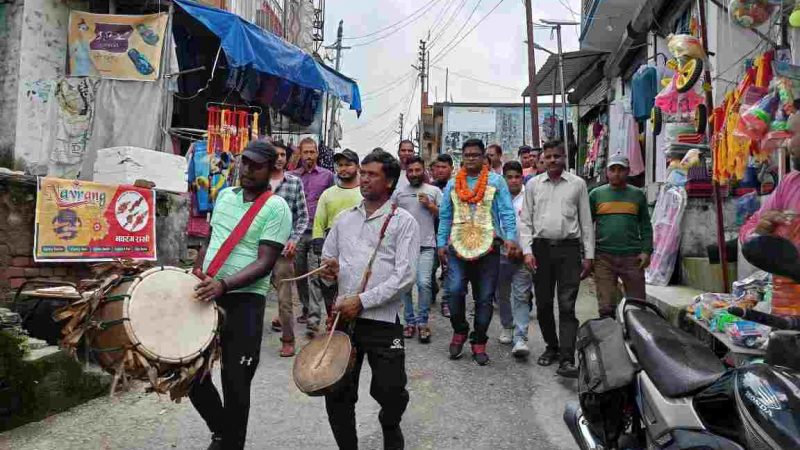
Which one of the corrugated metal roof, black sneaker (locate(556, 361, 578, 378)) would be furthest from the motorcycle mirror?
the corrugated metal roof

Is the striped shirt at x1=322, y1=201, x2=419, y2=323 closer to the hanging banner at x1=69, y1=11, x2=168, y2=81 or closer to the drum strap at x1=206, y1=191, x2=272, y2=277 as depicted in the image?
the drum strap at x1=206, y1=191, x2=272, y2=277

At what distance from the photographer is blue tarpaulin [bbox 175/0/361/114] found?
30.7 ft

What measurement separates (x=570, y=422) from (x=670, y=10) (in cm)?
838

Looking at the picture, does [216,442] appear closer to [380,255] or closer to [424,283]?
[380,255]

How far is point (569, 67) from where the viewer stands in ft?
51.3


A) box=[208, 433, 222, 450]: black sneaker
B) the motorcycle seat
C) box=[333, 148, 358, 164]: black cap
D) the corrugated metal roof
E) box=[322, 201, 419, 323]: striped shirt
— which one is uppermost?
the corrugated metal roof

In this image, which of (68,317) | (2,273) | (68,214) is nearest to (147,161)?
(68,214)

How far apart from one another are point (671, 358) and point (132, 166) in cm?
716

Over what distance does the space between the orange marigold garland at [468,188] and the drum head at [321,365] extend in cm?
309

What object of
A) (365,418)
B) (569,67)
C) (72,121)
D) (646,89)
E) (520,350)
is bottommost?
(365,418)

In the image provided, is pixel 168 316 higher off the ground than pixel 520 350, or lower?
higher

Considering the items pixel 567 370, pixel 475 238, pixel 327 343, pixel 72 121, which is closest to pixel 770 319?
pixel 327 343

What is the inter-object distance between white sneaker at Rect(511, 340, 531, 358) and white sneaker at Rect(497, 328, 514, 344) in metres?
0.52

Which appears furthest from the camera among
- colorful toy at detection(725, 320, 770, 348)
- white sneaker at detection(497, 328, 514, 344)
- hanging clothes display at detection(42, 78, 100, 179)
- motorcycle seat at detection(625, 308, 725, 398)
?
hanging clothes display at detection(42, 78, 100, 179)
